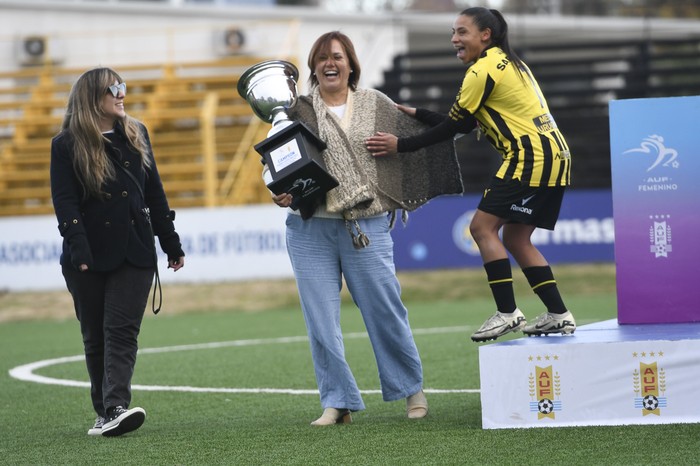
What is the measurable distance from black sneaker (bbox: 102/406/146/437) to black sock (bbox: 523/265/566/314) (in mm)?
2080

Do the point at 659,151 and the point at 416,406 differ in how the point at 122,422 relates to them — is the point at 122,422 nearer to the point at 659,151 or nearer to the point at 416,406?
the point at 416,406

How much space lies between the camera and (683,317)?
6430 mm

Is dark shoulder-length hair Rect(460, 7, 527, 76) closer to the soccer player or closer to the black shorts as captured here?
the soccer player

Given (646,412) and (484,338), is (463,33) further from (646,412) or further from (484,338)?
(646,412)

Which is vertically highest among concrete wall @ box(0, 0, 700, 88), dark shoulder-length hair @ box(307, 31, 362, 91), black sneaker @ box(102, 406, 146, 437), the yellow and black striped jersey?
concrete wall @ box(0, 0, 700, 88)

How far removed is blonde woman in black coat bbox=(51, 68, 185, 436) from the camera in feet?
19.9

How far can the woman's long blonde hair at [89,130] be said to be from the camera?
609 cm

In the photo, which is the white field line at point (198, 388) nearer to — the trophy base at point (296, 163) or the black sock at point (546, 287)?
the black sock at point (546, 287)

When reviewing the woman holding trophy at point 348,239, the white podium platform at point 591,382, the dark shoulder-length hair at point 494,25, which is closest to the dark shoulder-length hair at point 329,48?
the woman holding trophy at point 348,239

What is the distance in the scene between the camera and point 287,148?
594cm

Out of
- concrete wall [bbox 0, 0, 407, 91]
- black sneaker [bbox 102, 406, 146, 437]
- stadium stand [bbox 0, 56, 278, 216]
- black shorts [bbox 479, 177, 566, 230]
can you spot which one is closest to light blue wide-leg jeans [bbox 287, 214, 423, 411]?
black shorts [bbox 479, 177, 566, 230]

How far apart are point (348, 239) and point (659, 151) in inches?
67.6

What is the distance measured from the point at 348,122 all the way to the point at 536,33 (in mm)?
23405

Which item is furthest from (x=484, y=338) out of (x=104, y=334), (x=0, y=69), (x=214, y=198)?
(x=0, y=69)
